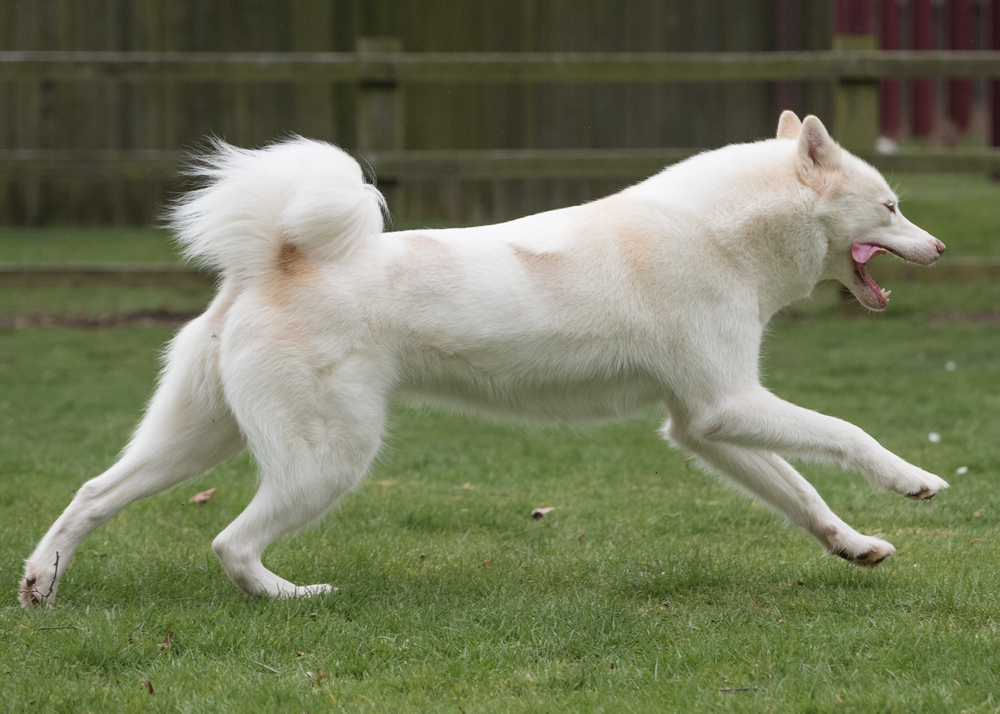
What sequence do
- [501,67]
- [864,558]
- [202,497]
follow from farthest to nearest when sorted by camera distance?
[501,67]
[202,497]
[864,558]

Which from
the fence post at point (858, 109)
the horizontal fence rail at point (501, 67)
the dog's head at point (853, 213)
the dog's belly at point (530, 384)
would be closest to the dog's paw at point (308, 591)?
the dog's belly at point (530, 384)

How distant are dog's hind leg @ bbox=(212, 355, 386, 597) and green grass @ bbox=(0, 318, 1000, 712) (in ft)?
0.83

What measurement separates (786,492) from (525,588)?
1.00 m

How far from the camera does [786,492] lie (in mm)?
3881

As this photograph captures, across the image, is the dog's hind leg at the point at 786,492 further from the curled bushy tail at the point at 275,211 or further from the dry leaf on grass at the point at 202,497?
the dry leaf on grass at the point at 202,497

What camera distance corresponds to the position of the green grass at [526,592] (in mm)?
2912

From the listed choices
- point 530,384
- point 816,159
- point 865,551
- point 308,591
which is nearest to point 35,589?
point 308,591

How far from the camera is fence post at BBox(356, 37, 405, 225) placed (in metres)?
8.02

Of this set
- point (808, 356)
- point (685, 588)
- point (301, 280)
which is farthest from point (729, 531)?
point (808, 356)

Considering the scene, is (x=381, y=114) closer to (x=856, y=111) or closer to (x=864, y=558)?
(x=856, y=111)

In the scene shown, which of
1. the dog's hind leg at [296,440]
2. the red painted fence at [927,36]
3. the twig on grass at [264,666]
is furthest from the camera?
the red painted fence at [927,36]

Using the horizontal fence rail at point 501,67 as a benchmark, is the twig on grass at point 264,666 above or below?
below

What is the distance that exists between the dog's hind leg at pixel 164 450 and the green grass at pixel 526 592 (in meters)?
0.17

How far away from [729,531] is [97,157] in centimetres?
555
